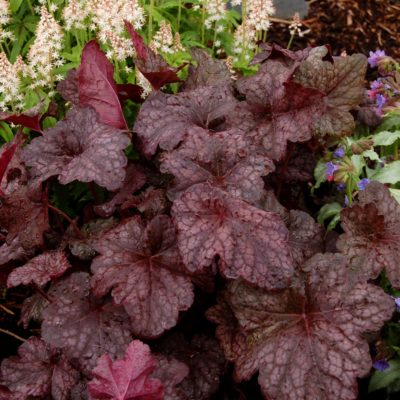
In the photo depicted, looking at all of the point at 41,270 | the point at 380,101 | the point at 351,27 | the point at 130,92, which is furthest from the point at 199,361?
the point at 351,27

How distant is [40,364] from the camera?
1.80 meters

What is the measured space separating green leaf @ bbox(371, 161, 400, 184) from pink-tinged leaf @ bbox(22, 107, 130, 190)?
103cm

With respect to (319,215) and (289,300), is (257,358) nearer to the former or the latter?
(289,300)

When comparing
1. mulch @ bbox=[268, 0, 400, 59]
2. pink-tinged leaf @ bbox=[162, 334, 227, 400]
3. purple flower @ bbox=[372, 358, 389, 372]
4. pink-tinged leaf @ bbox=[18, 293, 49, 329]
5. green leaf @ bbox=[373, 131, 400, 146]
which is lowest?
mulch @ bbox=[268, 0, 400, 59]

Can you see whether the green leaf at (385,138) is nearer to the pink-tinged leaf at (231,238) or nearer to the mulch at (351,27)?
the pink-tinged leaf at (231,238)

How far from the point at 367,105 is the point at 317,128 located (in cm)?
71

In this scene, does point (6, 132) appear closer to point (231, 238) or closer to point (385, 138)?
point (231, 238)

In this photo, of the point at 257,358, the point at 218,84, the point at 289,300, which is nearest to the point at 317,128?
the point at 218,84

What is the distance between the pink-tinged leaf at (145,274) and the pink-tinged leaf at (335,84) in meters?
0.69

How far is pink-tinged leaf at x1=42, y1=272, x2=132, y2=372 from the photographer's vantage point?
167 cm

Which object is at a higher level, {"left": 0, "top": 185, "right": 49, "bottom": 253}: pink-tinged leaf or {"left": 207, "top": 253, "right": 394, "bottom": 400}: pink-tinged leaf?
{"left": 0, "top": 185, "right": 49, "bottom": 253}: pink-tinged leaf

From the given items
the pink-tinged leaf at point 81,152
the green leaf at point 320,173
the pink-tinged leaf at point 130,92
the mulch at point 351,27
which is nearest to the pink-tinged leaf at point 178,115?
the pink-tinged leaf at point 81,152

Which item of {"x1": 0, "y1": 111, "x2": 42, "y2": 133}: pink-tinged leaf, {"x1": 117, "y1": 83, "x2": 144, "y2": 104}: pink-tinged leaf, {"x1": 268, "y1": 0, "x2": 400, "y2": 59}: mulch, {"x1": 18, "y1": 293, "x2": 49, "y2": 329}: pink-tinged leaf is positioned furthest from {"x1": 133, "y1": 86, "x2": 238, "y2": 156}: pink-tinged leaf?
{"x1": 268, "y1": 0, "x2": 400, "y2": 59}: mulch

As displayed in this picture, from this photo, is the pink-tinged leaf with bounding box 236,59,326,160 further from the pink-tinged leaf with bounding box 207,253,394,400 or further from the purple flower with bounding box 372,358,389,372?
the purple flower with bounding box 372,358,389,372
